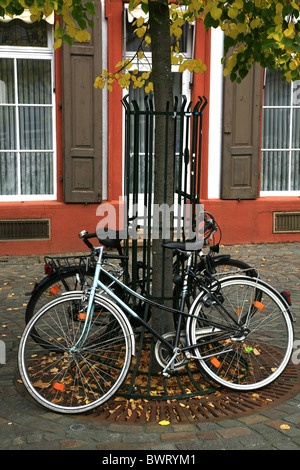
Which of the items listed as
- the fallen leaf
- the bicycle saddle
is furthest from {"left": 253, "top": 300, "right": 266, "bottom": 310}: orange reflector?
the bicycle saddle

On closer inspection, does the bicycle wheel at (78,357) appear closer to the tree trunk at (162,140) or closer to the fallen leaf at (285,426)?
A: the tree trunk at (162,140)

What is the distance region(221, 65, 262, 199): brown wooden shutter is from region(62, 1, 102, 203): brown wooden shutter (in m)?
1.99

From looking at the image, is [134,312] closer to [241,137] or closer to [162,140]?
[162,140]

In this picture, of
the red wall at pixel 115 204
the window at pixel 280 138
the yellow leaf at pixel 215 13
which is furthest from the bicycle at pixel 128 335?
the window at pixel 280 138

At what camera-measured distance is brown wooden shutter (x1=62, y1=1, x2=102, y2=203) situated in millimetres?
9000

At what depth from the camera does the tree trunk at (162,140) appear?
4.11 m

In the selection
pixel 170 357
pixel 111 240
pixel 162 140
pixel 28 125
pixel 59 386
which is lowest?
pixel 59 386

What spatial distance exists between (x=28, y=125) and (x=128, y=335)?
6394 millimetres

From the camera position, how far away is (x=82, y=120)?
9.12 metres

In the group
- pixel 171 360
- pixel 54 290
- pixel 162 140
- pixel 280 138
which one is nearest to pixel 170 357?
pixel 171 360

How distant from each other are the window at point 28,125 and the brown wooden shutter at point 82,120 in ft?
1.46

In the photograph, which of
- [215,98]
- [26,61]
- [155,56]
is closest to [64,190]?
[26,61]

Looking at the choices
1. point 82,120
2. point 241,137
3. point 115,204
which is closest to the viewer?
point 82,120
